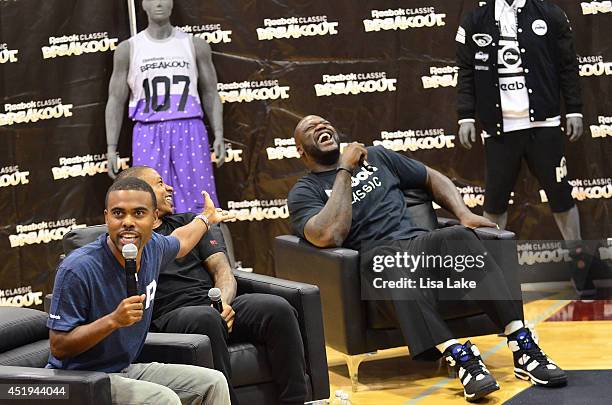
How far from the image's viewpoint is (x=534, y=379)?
4730 mm

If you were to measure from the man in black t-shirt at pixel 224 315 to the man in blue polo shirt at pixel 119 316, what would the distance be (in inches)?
21.1

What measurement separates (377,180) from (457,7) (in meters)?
2.10

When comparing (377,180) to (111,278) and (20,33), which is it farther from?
(20,33)

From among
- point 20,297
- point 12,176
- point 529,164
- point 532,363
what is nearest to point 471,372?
point 532,363

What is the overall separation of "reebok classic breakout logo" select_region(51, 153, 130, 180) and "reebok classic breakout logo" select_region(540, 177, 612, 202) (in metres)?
2.93

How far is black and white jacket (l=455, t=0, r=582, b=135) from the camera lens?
6.36 m

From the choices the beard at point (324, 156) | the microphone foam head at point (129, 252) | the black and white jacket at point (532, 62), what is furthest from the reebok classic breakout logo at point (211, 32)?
the microphone foam head at point (129, 252)

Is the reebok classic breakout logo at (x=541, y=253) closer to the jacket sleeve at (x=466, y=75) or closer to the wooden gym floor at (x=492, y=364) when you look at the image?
the wooden gym floor at (x=492, y=364)

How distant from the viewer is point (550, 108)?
6355mm

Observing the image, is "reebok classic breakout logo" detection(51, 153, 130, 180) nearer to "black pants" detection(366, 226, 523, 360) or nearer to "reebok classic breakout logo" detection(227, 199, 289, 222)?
"reebok classic breakout logo" detection(227, 199, 289, 222)

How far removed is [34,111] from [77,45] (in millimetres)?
509

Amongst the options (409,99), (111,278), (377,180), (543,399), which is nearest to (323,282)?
(377,180)

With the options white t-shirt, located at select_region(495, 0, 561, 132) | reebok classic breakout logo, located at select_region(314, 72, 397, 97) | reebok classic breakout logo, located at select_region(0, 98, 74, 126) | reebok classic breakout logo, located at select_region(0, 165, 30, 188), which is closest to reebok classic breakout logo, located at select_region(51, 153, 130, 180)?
reebok classic breakout logo, located at select_region(0, 165, 30, 188)

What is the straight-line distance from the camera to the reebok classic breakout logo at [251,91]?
706 cm
